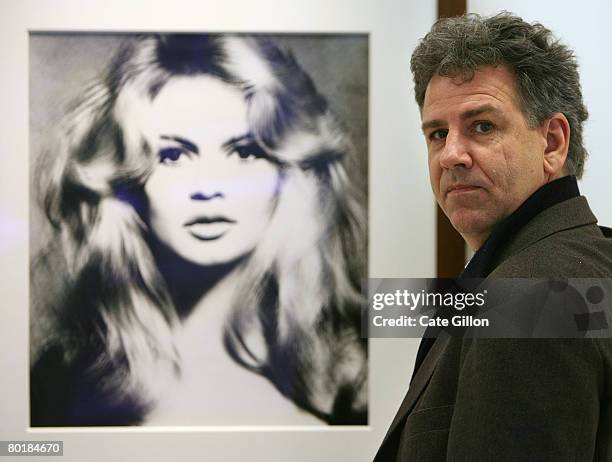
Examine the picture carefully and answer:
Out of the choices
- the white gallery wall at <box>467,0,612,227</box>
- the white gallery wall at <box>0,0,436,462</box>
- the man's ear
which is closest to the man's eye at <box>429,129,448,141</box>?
the man's ear

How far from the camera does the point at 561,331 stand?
61 cm

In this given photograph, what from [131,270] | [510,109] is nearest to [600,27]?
[510,109]

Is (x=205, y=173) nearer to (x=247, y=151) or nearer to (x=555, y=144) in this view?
(x=247, y=151)

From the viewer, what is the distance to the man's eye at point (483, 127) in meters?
0.76

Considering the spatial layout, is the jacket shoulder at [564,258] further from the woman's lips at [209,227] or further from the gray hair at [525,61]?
the woman's lips at [209,227]

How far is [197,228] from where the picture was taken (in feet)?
3.82

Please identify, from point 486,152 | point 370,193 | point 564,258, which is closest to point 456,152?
point 486,152

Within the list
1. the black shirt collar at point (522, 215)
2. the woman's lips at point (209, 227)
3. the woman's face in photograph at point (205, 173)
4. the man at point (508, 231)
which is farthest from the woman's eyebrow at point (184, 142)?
the black shirt collar at point (522, 215)

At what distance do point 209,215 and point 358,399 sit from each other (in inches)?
15.5

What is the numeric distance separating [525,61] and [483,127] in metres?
0.08

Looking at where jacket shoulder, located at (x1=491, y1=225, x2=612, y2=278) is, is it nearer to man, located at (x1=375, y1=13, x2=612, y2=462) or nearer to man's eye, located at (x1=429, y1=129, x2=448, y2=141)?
man, located at (x1=375, y1=13, x2=612, y2=462)

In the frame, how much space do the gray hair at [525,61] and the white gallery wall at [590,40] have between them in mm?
416

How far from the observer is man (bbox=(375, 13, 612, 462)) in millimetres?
592

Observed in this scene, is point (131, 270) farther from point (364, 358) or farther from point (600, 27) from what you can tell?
point (600, 27)
